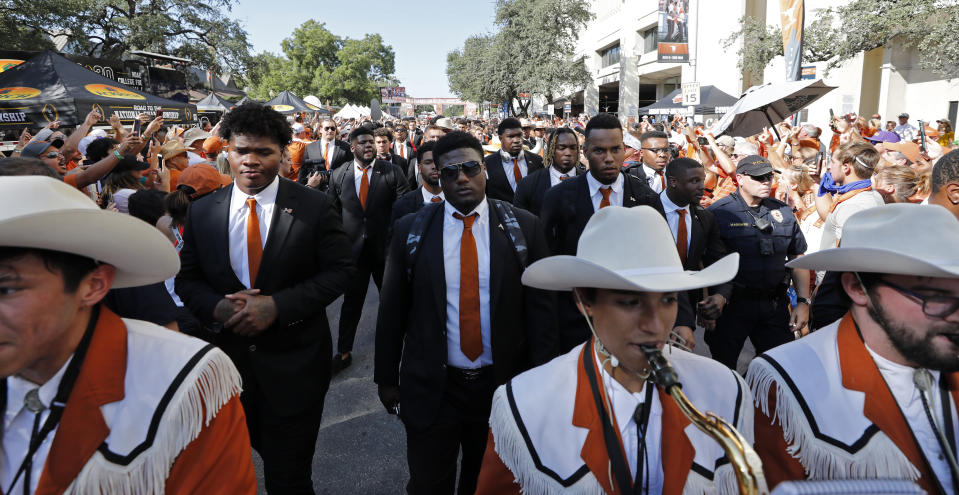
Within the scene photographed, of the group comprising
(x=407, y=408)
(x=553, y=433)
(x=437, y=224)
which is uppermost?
(x=437, y=224)

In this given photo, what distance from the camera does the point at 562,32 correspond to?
34.4m

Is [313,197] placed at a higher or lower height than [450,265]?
higher

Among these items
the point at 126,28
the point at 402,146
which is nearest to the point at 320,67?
the point at 126,28

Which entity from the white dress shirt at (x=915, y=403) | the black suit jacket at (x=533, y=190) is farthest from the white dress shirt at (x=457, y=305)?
the black suit jacket at (x=533, y=190)

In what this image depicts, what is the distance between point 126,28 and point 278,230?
34.7 m

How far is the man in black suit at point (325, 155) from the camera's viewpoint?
6.96 meters

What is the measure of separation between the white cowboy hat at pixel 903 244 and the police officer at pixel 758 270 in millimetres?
2290

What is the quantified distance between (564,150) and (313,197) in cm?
323

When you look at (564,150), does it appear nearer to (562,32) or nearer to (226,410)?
(226,410)

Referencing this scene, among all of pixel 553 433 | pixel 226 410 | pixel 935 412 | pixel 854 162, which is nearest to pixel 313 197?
pixel 226 410

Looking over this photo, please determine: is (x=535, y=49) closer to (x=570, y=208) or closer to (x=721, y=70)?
(x=721, y=70)

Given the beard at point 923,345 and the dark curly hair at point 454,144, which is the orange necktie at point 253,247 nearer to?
the dark curly hair at point 454,144

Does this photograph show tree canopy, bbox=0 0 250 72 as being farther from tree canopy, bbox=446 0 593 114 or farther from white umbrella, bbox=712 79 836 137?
white umbrella, bbox=712 79 836 137

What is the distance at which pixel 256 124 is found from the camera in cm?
281
